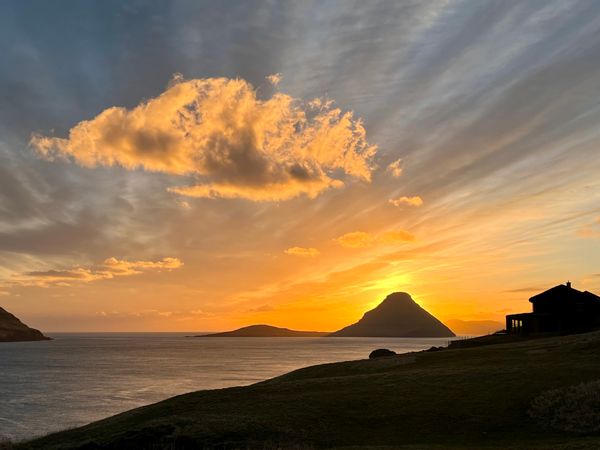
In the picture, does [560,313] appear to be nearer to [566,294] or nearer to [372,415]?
[566,294]

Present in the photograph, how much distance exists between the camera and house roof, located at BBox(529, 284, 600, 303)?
283 ft

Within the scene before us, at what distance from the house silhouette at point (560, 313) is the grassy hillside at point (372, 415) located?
1583 inches

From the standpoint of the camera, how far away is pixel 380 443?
2975cm

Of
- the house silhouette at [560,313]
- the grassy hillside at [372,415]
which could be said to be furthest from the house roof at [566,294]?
the grassy hillside at [372,415]

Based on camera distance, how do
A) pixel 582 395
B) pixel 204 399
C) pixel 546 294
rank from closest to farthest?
1. pixel 582 395
2. pixel 204 399
3. pixel 546 294

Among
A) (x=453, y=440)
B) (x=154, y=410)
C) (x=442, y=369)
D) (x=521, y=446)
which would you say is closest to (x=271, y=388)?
(x=154, y=410)

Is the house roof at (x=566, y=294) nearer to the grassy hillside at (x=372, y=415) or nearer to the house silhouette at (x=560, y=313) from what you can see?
the house silhouette at (x=560, y=313)

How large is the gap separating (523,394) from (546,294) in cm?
5997

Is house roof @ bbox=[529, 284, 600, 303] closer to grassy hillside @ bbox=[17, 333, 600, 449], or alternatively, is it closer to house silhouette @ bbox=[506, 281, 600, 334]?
house silhouette @ bbox=[506, 281, 600, 334]

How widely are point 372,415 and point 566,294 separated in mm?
66064

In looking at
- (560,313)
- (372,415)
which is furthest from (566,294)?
(372,415)

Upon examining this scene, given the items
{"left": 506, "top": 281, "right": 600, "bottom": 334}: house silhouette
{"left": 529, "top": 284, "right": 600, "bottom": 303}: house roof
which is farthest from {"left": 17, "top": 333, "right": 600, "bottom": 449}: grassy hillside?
{"left": 529, "top": 284, "right": 600, "bottom": 303}: house roof

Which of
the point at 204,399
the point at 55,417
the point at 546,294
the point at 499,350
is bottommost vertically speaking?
the point at 55,417

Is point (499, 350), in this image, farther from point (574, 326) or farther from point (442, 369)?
point (574, 326)
